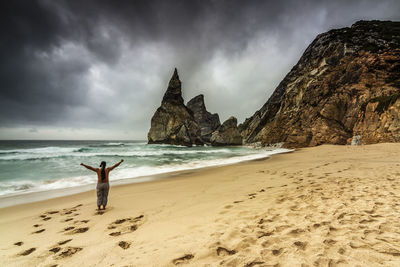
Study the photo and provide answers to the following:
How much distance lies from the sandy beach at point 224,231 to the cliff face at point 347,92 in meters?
19.7

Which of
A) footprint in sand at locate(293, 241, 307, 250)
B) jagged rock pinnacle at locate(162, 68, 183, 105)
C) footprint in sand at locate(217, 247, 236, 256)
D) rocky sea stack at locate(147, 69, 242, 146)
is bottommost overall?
footprint in sand at locate(217, 247, 236, 256)

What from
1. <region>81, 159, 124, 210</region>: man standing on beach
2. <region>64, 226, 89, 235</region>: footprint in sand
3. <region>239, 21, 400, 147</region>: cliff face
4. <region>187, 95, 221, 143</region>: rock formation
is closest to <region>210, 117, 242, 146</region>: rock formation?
<region>239, 21, 400, 147</region>: cliff face

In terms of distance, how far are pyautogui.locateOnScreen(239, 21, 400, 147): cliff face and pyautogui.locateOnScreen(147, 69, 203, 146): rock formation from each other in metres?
30.4

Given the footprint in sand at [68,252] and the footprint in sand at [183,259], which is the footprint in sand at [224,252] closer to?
the footprint in sand at [183,259]

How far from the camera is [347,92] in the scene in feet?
80.0

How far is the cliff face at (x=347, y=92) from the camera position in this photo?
1936 centimetres

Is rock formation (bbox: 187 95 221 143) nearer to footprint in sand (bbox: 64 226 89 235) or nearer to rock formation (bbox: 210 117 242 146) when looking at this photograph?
rock formation (bbox: 210 117 242 146)

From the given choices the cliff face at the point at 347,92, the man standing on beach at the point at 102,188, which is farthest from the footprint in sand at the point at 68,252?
the cliff face at the point at 347,92

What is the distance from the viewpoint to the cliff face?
1936 centimetres

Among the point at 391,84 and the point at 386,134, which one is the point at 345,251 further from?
the point at 391,84

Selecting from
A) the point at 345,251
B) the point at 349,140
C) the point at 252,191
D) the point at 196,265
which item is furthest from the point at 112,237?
the point at 349,140

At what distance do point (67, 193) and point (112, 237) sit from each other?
561 centimetres

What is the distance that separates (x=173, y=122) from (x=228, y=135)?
19696 millimetres

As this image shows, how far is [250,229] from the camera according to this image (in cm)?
288
